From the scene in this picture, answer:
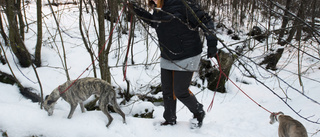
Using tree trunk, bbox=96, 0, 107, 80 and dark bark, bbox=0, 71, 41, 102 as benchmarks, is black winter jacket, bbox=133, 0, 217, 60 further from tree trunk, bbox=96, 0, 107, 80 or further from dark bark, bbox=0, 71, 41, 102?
dark bark, bbox=0, 71, 41, 102

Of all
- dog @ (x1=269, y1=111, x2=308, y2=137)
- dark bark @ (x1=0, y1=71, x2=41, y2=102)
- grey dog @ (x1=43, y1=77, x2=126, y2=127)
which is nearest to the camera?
dog @ (x1=269, y1=111, x2=308, y2=137)

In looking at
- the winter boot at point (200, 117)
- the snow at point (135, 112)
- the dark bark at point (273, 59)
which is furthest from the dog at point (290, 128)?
the dark bark at point (273, 59)

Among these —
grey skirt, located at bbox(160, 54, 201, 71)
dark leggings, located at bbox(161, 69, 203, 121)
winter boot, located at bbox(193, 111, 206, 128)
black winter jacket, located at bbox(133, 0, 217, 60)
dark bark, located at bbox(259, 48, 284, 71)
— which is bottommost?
dark bark, located at bbox(259, 48, 284, 71)

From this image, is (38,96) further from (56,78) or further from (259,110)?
(259,110)

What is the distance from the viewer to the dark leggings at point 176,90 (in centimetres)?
244

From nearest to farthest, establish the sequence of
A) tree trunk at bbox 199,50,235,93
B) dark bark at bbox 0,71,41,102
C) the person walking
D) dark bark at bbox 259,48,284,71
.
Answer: the person walking < dark bark at bbox 0,71,41,102 < tree trunk at bbox 199,50,235,93 < dark bark at bbox 259,48,284,71

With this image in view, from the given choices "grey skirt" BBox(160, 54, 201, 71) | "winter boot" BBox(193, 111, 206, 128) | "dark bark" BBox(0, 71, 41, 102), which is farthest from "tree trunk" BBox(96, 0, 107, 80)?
"winter boot" BBox(193, 111, 206, 128)

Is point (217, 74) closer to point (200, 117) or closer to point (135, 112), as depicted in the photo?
point (135, 112)

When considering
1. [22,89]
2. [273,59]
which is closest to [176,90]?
[22,89]

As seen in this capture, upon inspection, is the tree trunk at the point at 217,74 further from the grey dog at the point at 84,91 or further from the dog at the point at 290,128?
the grey dog at the point at 84,91

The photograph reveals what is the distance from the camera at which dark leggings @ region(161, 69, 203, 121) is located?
244 cm

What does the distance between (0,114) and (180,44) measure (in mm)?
2232

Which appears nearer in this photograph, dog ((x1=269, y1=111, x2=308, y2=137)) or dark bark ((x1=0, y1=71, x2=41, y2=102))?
dog ((x1=269, y1=111, x2=308, y2=137))

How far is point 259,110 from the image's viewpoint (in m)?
4.03
